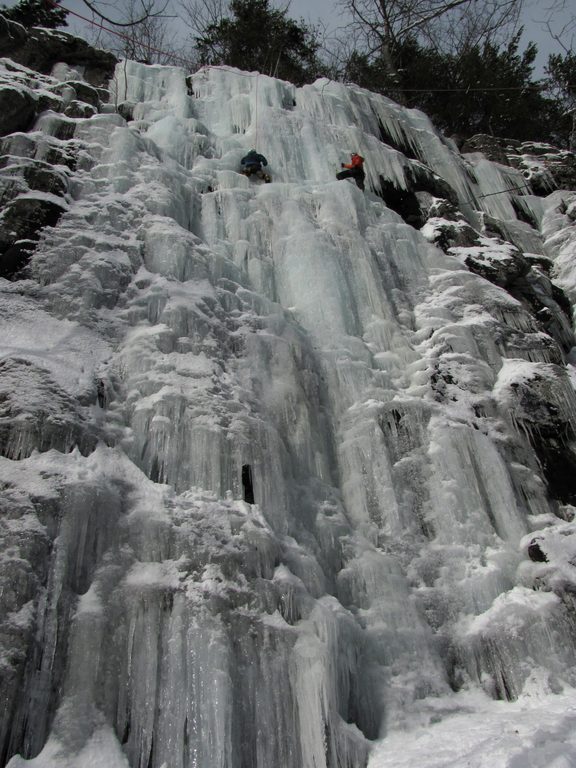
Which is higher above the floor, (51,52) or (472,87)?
(472,87)

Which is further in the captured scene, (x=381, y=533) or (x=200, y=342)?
(x=200, y=342)

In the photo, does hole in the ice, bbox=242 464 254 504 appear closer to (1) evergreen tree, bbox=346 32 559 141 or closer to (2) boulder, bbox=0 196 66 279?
(2) boulder, bbox=0 196 66 279

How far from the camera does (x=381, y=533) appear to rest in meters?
4.98

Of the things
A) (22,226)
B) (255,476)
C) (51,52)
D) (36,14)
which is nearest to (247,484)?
(255,476)

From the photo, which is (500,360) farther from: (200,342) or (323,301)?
(200,342)

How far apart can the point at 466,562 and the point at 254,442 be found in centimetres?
202

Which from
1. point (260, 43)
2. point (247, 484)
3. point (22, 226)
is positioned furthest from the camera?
point (260, 43)

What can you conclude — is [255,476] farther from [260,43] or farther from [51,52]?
[260,43]

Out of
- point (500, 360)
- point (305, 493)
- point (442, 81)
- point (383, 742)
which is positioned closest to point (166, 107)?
point (500, 360)

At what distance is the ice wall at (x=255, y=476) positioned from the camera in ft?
10.6

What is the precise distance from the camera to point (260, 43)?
48.1ft

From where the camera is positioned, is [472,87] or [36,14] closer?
[36,14]

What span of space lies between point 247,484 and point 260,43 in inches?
546

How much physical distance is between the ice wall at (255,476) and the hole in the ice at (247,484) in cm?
6
